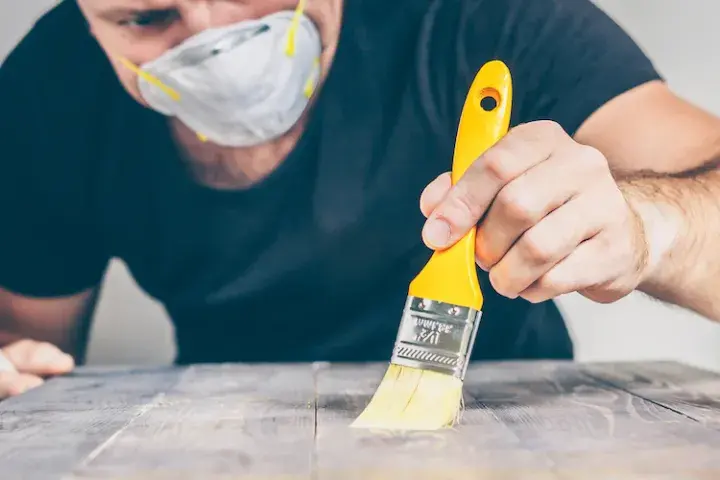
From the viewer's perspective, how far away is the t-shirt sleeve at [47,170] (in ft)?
2.91

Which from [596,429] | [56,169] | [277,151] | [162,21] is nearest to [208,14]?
[162,21]

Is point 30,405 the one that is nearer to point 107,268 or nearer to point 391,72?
point 107,268

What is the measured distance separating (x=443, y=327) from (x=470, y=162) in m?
0.13

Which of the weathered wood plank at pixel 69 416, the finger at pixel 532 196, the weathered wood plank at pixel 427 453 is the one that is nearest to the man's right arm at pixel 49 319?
the weathered wood plank at pixel 69 416

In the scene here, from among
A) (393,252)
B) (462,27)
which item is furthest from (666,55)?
(393,252)

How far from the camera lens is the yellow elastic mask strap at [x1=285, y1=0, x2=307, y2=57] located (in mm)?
801

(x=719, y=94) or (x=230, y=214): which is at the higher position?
(x=719, y=94)

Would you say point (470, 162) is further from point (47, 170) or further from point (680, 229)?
point (47, 170)

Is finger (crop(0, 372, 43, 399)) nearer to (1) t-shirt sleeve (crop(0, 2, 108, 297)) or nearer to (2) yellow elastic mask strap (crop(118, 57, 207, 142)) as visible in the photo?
(1) t-shirt sleeve (crop(0, 2, 108, 297))

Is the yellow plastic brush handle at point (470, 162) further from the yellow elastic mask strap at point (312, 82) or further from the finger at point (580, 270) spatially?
the yellow elastic mask strap at point (312, 82)

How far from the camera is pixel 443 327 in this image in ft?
1.63

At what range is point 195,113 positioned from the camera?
2.70ft

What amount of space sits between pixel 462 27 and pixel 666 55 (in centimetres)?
26

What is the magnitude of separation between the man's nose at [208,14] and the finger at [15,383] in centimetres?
43
